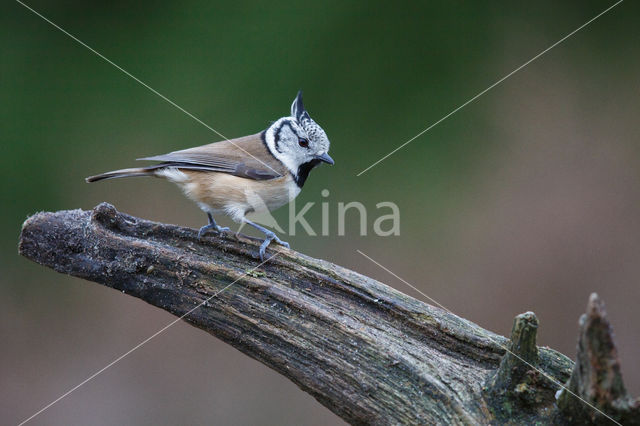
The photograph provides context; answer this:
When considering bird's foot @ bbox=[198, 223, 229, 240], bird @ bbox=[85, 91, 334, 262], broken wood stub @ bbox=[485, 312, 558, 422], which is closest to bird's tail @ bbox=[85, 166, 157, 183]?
bird @ bbox=[85, 91, 334, 262]

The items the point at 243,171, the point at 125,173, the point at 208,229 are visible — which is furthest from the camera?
the point at 243,171

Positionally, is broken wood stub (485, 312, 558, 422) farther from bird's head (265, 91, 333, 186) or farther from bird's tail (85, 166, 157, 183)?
bird's tail (85, 166, 157, 183)

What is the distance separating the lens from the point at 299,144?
13.2 feet

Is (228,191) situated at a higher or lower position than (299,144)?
lower

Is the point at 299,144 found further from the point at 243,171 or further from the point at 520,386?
the point at 520,386

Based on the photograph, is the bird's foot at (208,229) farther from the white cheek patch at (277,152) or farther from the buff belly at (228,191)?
the white cheek patch at (277,152)

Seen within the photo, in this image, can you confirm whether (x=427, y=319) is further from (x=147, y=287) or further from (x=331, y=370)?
(x=147, y=287)

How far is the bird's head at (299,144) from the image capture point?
3.97 metres

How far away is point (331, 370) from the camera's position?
2.66m

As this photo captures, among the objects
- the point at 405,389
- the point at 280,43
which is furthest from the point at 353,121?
the point at 405,389

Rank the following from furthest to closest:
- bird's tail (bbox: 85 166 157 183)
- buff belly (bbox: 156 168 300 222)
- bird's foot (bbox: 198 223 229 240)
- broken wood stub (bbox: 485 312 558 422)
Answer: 1. buff belly (bbox: 156 168 300 222)
2. bird's tail (bbox: 85 166 157 183)
3. bird's foot (bbox: 198 223 229 240)
4. broken wood stub (bbox: 485 312 558 422)

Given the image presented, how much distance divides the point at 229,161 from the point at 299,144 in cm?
53

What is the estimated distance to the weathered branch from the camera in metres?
2.43

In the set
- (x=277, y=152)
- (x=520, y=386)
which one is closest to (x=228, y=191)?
(x=277, y=152)
